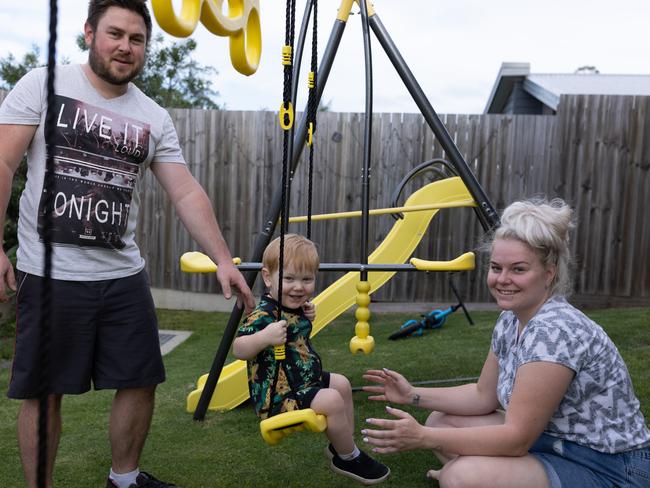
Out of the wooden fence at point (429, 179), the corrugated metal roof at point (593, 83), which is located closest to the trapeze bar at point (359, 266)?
the wooden fence at point (429, 179)

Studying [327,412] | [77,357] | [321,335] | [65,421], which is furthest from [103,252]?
[321,335]

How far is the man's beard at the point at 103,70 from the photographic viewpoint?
1991mm

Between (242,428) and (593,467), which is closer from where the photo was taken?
(593,467)

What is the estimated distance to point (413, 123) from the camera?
6.08 meters

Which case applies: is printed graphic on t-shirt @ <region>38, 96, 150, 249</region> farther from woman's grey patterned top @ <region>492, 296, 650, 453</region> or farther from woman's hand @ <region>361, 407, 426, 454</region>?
woman's grey patterned top @ <region>492, 296, 650, 453</region>

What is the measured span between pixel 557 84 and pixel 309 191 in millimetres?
8352

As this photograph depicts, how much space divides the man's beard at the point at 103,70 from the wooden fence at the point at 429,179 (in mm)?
4072

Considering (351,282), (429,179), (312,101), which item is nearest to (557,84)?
(429,179)

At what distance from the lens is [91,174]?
2006 mm

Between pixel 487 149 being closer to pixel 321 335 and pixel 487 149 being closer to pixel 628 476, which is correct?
pixel 321 335

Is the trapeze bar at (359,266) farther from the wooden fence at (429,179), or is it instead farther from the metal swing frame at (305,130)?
the wooden fence at (429,179)

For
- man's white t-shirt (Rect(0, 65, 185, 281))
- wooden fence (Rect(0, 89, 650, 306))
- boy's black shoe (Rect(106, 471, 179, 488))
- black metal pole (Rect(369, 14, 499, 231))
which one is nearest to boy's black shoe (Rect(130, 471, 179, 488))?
boy's black shoe (Rect(106, 471, 179, 488))

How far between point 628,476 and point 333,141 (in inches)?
188

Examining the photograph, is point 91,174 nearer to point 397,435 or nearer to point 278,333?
point 278,333
